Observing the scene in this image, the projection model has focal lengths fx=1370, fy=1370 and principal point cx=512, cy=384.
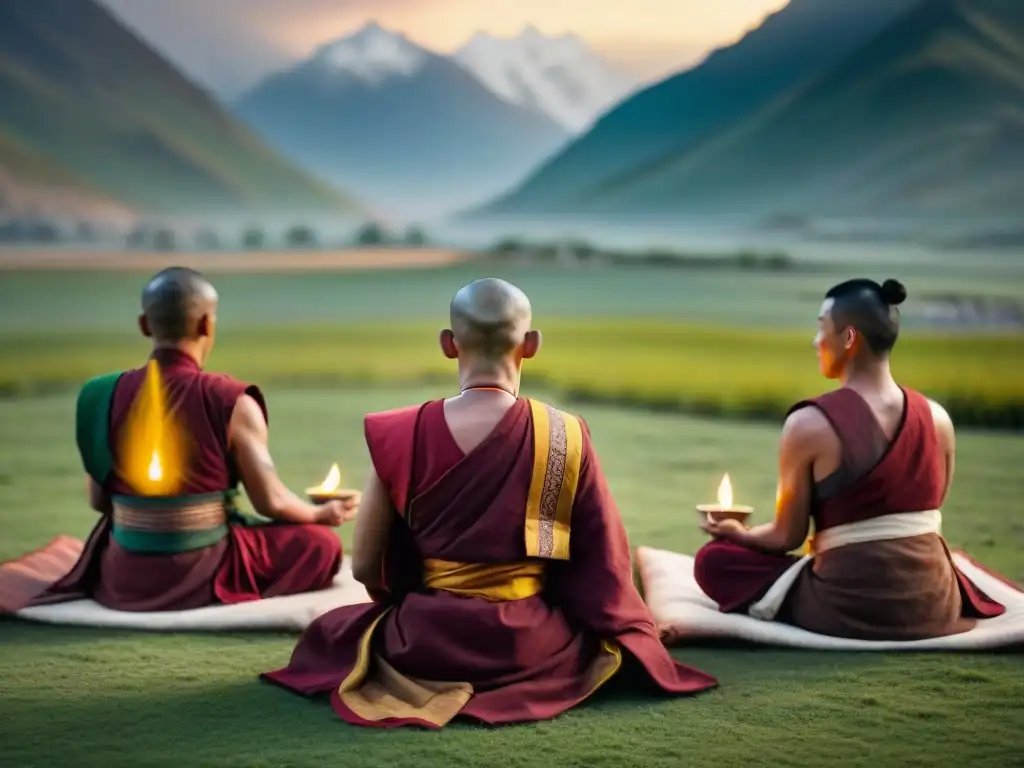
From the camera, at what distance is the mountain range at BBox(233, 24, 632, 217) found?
13.2m

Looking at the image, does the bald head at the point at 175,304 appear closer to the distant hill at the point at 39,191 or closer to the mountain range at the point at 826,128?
the distant hill at the point at 39,191

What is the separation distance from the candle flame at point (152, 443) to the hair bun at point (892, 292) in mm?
2452

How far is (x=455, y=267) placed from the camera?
14.0 metres

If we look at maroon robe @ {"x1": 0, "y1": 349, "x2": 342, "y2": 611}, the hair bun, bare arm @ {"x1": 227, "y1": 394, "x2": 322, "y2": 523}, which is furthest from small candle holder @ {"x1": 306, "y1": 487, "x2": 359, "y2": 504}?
the hair bun

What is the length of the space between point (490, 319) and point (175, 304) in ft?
5.05

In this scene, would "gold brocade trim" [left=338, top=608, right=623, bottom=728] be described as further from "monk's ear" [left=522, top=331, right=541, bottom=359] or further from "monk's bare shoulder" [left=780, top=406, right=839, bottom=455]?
"monk's bare shoulder" [left=780, top=406, right=839, bottom=455]

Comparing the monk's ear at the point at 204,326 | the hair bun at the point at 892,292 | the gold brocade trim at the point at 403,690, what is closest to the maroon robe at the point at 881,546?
the hair bun at the point at 892,292

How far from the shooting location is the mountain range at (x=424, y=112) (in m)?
13.2

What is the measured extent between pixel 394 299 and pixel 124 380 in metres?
8.87

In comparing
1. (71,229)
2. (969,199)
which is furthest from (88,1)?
(969,199)

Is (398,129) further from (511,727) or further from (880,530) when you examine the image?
(511,727)

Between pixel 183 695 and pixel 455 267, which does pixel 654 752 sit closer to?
pixel 183 695

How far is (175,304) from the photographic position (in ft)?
16.0

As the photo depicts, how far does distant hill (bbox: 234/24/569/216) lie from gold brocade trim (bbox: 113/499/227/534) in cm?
901
